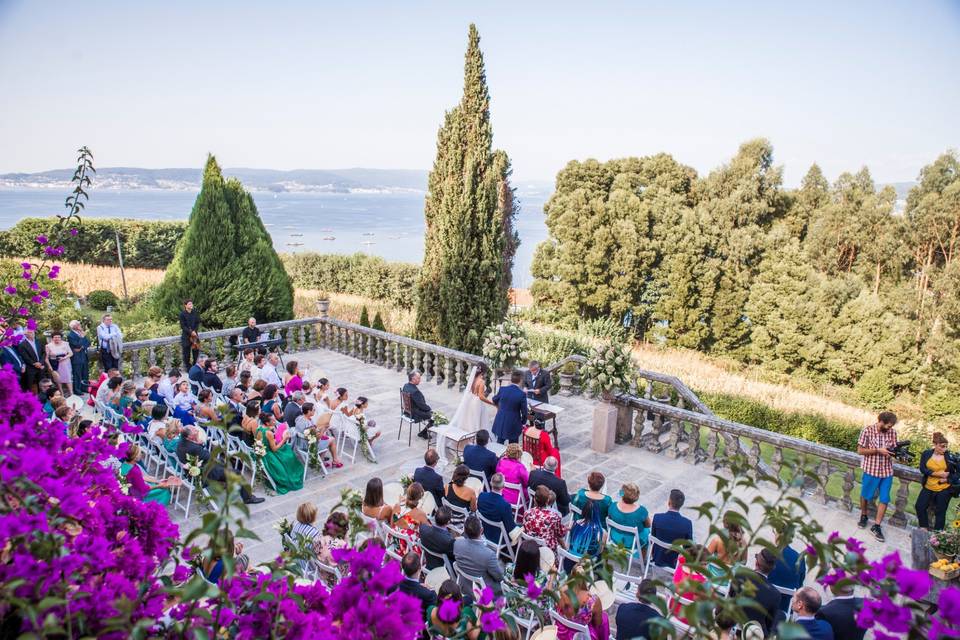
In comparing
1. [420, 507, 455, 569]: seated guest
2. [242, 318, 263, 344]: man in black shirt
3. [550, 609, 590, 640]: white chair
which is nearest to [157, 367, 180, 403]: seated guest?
[242, 318, 263, 344]: man in black shirt

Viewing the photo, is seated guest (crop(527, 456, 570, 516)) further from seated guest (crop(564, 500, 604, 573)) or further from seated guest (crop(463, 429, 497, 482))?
seated guest (crop(463, 429, 497, 482))

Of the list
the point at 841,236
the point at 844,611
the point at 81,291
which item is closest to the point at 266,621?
the point at 844,611

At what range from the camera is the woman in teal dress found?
27.8 feet

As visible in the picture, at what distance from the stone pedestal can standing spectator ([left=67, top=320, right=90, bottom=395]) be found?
1035cm

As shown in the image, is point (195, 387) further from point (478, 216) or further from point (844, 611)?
point (844, 611)

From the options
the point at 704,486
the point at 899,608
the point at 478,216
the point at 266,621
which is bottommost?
the point at 704,486

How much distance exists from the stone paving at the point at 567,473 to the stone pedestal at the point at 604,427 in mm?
144

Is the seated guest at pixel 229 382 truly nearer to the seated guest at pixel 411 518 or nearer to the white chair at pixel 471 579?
the seated guest at pixel 411 518

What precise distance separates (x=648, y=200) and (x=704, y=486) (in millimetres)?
24705

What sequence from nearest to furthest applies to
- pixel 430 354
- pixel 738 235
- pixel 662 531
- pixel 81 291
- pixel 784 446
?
pixel 662 531 < pixel 784 446 < pixel 430 354 < pixel 81 291 < pixel 738 235

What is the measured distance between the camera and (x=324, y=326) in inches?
658

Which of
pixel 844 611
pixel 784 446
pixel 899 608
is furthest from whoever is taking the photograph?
pixel 784 446

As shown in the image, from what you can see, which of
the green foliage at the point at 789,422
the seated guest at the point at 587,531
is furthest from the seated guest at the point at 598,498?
the green foliage at the point at 789,422

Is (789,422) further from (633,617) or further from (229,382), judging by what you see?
(229,382)
